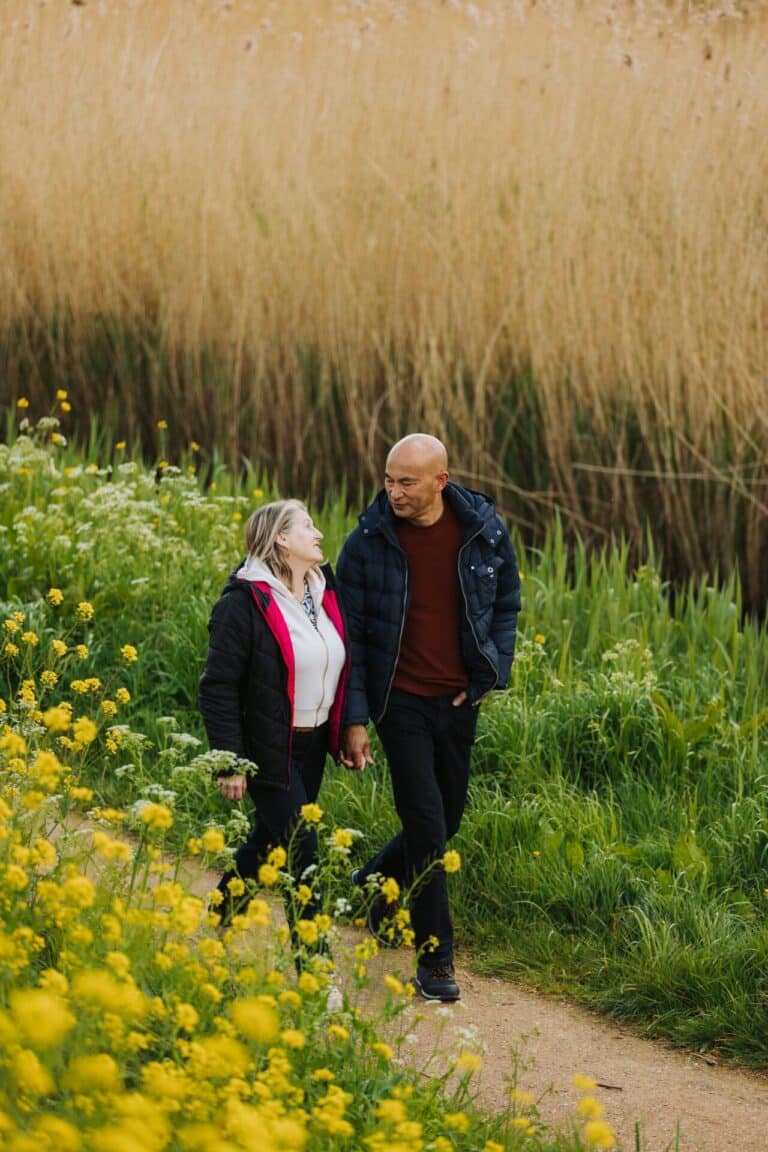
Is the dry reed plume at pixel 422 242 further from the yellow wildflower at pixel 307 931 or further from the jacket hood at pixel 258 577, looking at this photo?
the yellow wildflower at pixel 307 931

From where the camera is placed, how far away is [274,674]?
4418 mm

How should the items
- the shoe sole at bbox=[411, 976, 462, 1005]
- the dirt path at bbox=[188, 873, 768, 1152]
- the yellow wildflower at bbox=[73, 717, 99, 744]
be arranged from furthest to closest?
the shoe sole at bbox=[411, 976, 462, 1005]
the dirt path at bbox=[188, 873, 768, 1152]
the yellow wildflower at bbox=[73, 717, 99, 744]

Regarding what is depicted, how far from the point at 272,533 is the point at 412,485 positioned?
44 cm

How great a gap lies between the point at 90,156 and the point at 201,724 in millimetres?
4576

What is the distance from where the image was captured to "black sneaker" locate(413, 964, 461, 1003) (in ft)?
15.3

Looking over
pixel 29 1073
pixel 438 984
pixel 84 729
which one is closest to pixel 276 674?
pixel 84 729

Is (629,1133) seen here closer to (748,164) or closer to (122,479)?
(122,479)

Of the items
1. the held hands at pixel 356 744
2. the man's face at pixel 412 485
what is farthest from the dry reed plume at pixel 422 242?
the held hands at pixel 356 744

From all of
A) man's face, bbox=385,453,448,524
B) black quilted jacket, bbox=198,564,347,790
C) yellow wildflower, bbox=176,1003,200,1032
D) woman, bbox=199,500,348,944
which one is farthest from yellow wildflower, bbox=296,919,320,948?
man's face, bbox=385,453,448,524

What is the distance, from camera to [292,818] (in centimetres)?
444

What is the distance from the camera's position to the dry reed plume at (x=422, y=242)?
8055 mm

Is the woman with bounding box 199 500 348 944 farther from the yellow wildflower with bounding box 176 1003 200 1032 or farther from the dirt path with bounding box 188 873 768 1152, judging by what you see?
the yellow wildflower with bounding box 176 1003 200 1032

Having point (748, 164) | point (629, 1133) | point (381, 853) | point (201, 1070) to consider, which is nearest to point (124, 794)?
point (381, 853)

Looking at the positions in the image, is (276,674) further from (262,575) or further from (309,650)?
(262,575)
